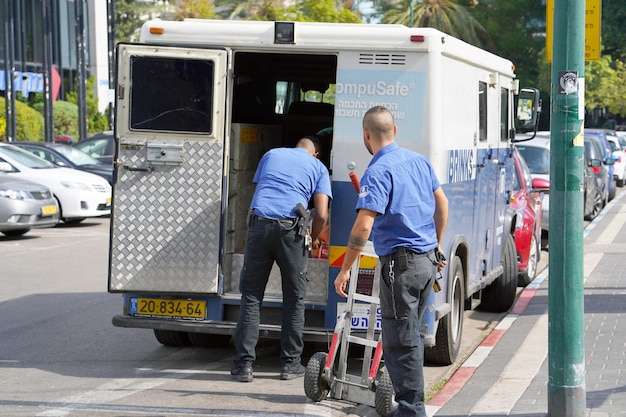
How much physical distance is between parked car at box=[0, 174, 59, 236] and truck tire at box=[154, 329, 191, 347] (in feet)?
29.2

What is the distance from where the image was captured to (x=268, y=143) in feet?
33.3

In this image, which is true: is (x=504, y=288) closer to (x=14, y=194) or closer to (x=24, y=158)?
(x=14, y=194)

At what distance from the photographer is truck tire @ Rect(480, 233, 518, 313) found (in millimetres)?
11766

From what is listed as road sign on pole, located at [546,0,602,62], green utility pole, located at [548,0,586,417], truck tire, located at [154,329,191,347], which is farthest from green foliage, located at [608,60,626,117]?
green utility pole, located at [548,0,586,417]

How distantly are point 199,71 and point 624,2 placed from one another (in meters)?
50.9

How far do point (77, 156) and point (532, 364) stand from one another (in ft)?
53.0

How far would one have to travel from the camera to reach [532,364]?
8531 millimetres

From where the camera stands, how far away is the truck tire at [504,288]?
1177 centimetres

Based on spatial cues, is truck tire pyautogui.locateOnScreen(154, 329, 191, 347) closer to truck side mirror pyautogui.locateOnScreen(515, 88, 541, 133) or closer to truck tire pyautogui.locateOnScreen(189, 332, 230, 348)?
truck tire pyautogui.locateOnScreen(189, 332, 230, 348)

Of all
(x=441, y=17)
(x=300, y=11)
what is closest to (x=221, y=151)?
(x=300, y=11)

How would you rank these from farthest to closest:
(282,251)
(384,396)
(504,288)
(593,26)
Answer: (504,288)
(593,26)
(282,251)
(384,396)

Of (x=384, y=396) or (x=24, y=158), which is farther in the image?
(x=24, y=158)

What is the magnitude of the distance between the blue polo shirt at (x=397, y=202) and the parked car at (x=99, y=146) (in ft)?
60.0

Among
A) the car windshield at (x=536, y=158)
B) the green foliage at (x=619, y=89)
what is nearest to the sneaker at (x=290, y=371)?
the car windshield at (x=536, y=158)
